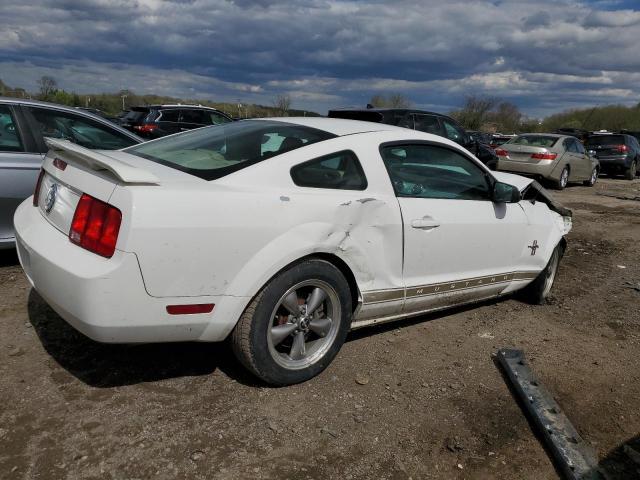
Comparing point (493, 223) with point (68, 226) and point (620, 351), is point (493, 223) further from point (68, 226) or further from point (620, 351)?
point (68, 226)

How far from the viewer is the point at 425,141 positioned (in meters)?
3.87

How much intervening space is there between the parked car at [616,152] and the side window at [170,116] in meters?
13.9

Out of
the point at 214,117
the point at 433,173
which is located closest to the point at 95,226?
the point at 433,173

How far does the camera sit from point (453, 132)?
37.0 feet

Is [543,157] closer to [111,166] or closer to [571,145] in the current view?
[571,145]

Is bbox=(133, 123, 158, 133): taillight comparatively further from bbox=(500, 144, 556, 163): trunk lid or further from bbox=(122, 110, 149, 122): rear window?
bbox=(500, 144, 556, 163): trunk lid

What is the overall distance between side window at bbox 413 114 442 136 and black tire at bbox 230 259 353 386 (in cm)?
754

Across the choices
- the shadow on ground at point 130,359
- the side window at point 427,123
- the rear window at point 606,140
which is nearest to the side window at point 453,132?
the side window at point 427,123

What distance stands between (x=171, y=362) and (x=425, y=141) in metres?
2.25

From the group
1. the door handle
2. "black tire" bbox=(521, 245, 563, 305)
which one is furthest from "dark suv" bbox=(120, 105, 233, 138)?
the door handle

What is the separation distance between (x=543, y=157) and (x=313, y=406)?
1272cm

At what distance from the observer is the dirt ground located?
2521 mm

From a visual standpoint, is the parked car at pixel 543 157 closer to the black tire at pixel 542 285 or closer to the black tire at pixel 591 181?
the black tire at pixel 591 181

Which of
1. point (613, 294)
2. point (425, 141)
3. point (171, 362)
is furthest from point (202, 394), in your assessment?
point (613, 294)
